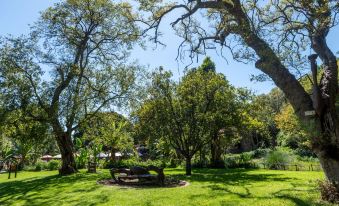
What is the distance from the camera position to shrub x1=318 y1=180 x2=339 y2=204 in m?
8.92

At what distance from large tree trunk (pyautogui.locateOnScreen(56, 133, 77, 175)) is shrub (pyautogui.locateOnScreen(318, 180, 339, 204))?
65.0 feet

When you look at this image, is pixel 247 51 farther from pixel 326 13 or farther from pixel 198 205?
pixel 198 205

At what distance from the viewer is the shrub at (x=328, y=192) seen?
29.3 feet

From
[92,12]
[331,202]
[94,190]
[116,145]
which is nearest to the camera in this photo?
[331,202]

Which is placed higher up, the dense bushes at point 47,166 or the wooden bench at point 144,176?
the dense bushes at point 47,166

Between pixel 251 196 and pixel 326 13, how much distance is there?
6.07 metres

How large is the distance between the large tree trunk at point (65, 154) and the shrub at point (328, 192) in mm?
19799

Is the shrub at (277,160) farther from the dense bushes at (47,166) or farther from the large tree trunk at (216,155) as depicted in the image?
the dense bushes at (47,166)

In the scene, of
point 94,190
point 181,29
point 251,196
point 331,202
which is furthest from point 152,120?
point 331,202

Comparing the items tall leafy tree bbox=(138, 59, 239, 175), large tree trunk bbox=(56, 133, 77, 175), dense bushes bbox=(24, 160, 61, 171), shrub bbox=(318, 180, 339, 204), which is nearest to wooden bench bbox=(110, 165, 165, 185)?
tall leafy tree bbox=(138, 59, 239, 175)

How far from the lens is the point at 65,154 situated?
26156mm

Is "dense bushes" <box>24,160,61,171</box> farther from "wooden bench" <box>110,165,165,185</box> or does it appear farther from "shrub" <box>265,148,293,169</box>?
"wooden bench" <box>110,165,165,185</box>

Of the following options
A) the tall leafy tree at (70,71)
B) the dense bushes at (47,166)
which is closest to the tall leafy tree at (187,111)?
the tall leafy tree at (70,71)

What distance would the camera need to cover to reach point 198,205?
10.5 meters
